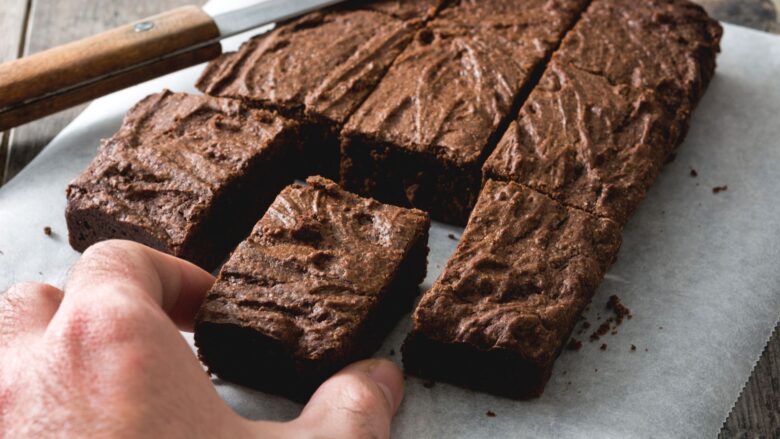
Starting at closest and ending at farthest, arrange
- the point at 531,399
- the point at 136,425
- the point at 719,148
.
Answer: the point at 136,425, the point at 531,399, the point at 719,148

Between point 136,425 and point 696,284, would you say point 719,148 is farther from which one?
point 136,425

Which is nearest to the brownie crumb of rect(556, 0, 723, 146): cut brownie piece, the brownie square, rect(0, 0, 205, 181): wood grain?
the brownie square

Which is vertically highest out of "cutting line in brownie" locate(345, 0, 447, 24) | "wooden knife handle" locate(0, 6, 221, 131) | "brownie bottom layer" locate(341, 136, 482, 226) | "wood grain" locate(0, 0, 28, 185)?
"cutting line in brownie" locate(345, 0, 447, 24)

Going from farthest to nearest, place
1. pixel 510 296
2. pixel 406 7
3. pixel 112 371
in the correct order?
pixel 406 7, pixel 510 296, pixel 112 371

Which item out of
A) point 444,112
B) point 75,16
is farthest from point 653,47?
point 75,16

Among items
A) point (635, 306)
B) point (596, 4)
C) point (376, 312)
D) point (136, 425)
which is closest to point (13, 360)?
point (136, 425)

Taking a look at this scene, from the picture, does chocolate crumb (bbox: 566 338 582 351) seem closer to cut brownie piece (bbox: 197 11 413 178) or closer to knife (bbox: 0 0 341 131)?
cut brownie piece (bbox: 197 11 413 178)

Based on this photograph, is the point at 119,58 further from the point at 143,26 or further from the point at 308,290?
the point at 308,290
